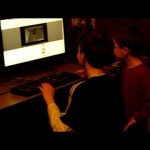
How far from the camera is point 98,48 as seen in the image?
1.56m

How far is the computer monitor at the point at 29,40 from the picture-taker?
219cm

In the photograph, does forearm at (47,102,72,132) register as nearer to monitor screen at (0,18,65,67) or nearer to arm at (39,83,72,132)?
arm at (39,83,72,132)

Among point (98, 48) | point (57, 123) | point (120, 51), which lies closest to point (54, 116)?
point (57, 123)

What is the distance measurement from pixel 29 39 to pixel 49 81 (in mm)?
388

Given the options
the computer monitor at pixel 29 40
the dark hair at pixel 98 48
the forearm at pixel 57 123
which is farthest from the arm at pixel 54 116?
the computer monitor at pixel 29 40

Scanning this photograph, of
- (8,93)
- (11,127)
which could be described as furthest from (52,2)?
(11,127)

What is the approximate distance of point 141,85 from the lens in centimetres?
190

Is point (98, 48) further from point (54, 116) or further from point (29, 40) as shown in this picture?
point (29, 40)

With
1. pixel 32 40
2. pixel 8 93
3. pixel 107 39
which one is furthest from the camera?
pixel 32 40

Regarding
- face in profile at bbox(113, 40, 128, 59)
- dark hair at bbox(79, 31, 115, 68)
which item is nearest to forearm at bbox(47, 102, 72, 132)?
dark hair at bbox(79, 31, 115, 68)

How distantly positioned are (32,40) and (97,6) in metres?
2.21

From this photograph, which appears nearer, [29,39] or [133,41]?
[133,41]

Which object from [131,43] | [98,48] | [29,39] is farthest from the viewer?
[29,39]

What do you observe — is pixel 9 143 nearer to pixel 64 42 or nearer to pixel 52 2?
pixel 52 2
